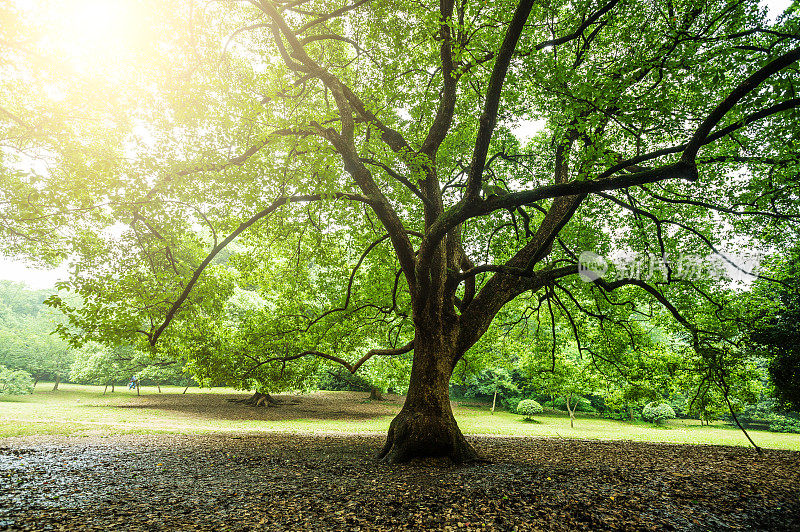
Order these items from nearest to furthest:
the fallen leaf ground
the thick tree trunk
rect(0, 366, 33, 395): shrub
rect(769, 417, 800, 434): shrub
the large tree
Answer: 1. the fallen leaf ground
2. the large tree
3. the thick tree trunk
4. rect(0, 366, 33, 395): shrub
5. rect(769, 417, 800, 434): shrub

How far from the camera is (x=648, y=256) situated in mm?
9906

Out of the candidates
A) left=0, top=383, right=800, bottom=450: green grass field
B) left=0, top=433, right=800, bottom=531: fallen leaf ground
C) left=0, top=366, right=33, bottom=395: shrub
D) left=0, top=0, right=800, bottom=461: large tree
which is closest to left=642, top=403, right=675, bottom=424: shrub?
left=0, top=383, right=800, bottom=450: green grass field

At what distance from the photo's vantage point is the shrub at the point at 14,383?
2509cm

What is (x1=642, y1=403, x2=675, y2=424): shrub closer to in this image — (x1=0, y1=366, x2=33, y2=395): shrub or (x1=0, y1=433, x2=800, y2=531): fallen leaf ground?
(x1=0, y1=433, x2=800, y2=531): fallen leaf ground

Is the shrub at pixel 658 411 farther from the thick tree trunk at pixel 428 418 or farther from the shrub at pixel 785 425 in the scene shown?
the thick tree trunk at pixel 428 418

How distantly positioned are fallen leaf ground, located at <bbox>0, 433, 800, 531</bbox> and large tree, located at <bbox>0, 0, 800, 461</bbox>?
5.99ft

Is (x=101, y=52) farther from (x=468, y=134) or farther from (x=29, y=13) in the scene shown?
(x=468, y=134)

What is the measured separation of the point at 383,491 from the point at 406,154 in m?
6.11

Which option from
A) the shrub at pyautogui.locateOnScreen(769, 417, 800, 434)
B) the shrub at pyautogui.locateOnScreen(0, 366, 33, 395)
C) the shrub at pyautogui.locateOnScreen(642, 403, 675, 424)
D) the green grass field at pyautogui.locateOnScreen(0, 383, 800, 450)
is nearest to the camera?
the green grass field at pyautogui.locateOnScreen(0, 383, 800, 450)

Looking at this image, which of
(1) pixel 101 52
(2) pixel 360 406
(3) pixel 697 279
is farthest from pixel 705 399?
(2) pixel 360 406

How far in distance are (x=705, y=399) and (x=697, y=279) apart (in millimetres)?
3198

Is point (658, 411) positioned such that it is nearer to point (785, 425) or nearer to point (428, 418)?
point (785, 425)

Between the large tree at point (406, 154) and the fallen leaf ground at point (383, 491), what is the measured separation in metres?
1.82

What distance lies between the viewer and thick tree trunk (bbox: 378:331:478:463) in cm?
744
